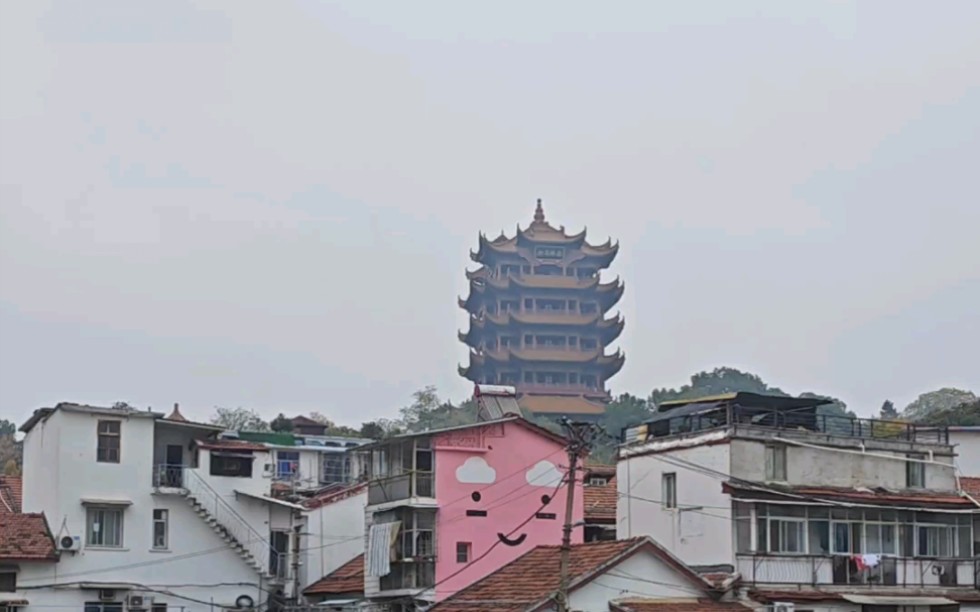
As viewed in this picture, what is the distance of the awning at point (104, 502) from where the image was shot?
1750 inches

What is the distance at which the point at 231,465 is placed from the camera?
4766 centimetres

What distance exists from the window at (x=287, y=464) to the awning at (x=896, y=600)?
2678cm

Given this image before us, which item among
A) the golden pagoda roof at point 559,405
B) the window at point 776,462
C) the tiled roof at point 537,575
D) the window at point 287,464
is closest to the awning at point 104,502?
the window at point 287,464

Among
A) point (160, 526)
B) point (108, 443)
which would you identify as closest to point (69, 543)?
point (160, 526)

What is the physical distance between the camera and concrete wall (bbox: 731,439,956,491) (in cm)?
3738

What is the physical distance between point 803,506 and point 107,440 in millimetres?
21010

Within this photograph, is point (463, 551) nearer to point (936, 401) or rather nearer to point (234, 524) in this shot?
point (234, 524)

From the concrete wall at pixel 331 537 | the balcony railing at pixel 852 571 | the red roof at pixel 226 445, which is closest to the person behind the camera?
the balcony railing at pixel 852 571

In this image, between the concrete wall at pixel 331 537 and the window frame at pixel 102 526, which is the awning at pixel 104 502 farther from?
the concrete wall at pixel 331 537

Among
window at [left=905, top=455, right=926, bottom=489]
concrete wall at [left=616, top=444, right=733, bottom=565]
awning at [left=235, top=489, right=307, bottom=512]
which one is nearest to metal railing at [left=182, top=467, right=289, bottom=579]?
awning at [left=235, top=489, right=307, bottom=512]

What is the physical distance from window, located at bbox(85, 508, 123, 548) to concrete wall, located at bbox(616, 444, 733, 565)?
1524 cm

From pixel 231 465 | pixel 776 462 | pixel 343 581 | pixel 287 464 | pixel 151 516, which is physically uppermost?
pixel 287 464

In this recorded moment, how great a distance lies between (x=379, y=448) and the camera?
43906mm

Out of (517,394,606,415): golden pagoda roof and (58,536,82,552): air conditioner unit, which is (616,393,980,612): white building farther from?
(517,394,606,415): golden pagoda roof
